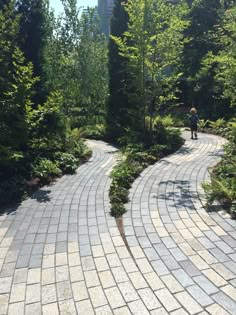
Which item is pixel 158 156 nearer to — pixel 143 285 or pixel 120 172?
pixel 120 172

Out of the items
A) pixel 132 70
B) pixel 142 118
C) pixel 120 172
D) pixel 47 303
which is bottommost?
pixel 47 303

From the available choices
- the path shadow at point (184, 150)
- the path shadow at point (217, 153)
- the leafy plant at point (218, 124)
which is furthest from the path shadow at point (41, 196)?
the leafy plant at point (218, 124)

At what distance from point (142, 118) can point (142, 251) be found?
10.7 metres

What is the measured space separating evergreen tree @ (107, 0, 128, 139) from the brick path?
10365 millimetres

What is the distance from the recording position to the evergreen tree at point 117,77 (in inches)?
727

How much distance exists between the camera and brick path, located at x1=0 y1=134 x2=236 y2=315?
4.26 meters

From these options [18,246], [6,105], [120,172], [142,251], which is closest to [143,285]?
[142,251]

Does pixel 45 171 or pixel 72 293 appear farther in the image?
pixel 45 171

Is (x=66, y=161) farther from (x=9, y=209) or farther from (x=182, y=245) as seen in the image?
(x=182, y=245)

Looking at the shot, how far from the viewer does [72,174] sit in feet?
35.4

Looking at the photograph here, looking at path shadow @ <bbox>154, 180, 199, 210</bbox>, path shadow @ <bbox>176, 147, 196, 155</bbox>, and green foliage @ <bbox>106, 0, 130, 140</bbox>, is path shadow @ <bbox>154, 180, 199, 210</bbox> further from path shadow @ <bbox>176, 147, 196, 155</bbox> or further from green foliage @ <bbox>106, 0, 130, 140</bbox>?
green foliage @ <bbox>106, 0, 130, 140</bbox>

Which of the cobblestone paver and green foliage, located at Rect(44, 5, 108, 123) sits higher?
green foliage, located at Rect(44, 5, 108, 123)

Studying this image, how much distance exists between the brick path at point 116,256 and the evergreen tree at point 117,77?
34.0ft

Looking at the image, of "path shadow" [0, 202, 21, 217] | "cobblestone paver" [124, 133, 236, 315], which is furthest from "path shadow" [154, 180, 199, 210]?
"path shadow" [0, 202, 21, 217]
